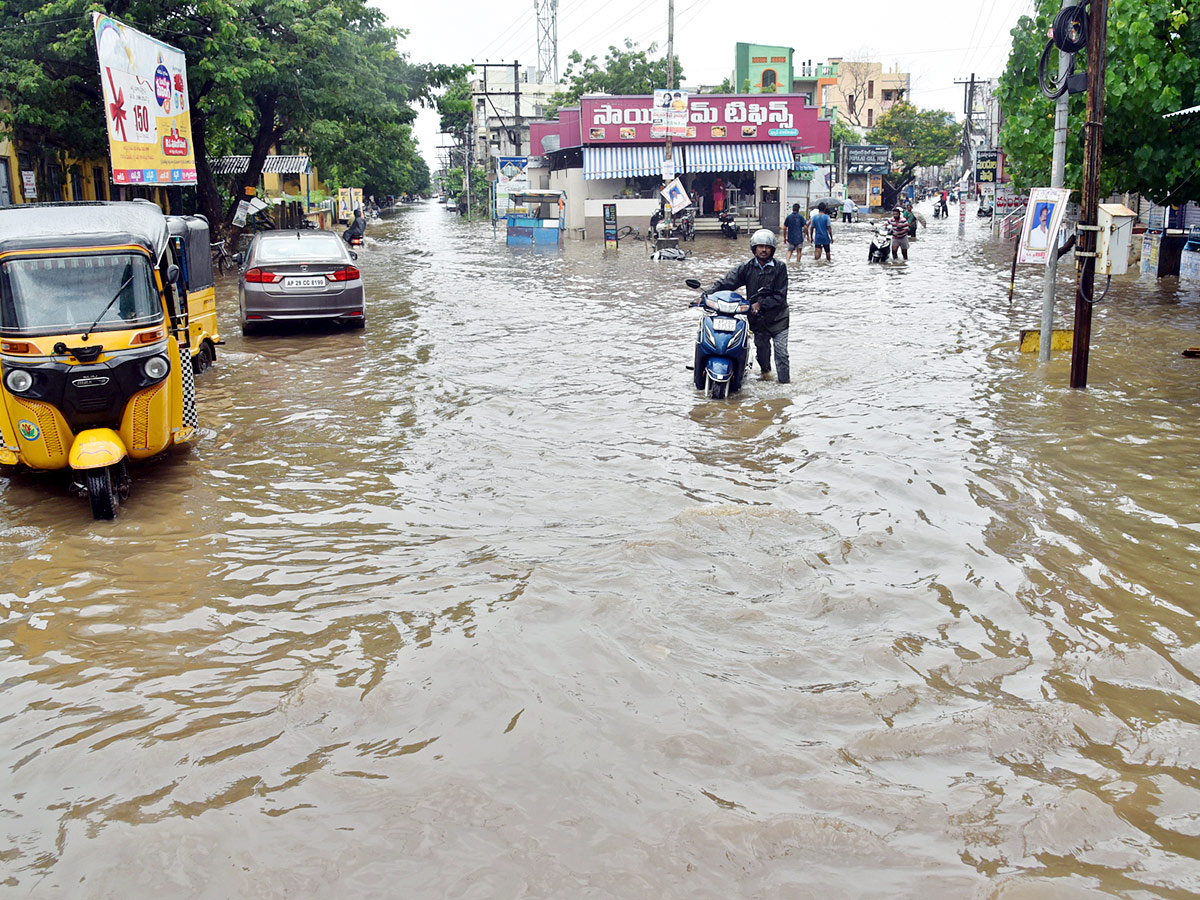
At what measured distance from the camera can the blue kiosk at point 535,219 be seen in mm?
38375

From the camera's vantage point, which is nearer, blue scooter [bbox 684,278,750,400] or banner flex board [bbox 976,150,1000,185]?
blue scooter [bbox 684,278,750,400]

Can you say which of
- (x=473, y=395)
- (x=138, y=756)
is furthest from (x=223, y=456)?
(x=138, y=756)

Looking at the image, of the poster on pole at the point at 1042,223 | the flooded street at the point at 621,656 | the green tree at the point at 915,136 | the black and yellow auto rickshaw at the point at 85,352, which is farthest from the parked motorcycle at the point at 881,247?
the green tree at the point at 915,136

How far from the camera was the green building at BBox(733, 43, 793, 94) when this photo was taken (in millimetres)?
68375

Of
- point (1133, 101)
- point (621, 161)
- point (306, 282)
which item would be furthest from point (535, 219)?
point (1133, 101)

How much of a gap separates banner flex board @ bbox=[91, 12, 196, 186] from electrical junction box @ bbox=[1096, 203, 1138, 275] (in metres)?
15.3

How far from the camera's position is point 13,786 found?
421 cm

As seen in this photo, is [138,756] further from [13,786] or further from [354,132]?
[354,132]

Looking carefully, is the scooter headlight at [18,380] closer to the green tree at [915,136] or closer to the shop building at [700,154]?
the shop building at [700,154]

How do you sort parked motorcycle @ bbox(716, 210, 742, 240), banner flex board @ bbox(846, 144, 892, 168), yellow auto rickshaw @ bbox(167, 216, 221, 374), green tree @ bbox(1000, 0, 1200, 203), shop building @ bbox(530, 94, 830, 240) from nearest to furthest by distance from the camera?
yellow auto rickshaw @ bbox(167, 216, 221, 374), green tree @ bbox(1000, 0, 1200, 203), parked motorcycle @ bbox(716, 210, 742, 240), shop building @ bbox(530, 94, 830, 240), banner flex board @ bbox(846, 144, 892, 168)

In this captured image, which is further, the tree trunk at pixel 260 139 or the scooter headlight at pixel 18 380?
the tree trunk at pixel 260 139

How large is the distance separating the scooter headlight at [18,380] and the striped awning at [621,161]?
40.0 meters

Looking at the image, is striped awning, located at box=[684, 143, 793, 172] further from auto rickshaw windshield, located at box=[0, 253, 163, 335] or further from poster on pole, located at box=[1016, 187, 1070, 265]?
auto rickshaw windshield, located at box=[0, 253, 163, 335]

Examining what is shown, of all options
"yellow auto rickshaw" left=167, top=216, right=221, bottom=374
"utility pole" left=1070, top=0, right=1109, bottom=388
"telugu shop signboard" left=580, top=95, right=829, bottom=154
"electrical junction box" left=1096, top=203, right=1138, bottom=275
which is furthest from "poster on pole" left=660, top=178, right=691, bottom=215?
"electrical junction box" left=1096, top=203, right=1138, bottom=275
